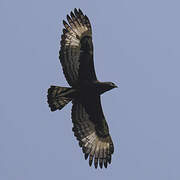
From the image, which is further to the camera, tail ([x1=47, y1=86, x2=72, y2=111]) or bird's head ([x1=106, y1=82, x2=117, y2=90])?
tail ([x1=47, y1=86, x2=72, y2=111])

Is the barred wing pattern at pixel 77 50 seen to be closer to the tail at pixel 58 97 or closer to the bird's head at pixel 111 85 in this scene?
the tail at pixel 58 97

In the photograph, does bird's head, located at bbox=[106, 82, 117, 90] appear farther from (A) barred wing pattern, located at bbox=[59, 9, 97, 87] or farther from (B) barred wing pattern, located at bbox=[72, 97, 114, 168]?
(B) barred wing pattern, located at bbox=[72, 97, 114, 168]

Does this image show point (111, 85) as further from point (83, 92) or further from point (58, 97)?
point (58, 97)

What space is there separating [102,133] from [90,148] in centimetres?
72

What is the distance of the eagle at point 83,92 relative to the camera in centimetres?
1480

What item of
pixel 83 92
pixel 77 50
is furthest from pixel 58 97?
→ pixel 77 50

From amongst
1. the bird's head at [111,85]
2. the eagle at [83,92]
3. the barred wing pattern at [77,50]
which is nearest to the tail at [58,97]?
the eagle at [83,92]

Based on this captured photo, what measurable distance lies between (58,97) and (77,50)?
1545 millimetres

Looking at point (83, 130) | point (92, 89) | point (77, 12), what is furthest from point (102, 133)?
point (77, 12)

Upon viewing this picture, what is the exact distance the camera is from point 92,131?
15523mm

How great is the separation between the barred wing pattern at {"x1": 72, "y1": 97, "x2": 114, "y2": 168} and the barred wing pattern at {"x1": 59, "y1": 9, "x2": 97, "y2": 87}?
795mm

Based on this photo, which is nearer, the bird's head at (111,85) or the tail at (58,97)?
the bird's head at (111,85)

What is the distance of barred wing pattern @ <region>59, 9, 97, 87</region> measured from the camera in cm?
1488

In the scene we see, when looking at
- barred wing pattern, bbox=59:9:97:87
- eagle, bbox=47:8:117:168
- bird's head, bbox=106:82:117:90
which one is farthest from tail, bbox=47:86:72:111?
bird's head, bbox=106:82:117:90
